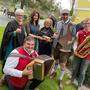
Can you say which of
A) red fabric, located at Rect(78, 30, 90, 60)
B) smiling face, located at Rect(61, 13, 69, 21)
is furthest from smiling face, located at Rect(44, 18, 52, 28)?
red fabric, located at Rect(78, 30, 90, 60)

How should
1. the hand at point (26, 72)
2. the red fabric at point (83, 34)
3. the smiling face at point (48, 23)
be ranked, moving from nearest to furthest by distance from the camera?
the hand at point (26, 72) → the smiling face at point (48, 23) → the red fabric at point (83, 34)

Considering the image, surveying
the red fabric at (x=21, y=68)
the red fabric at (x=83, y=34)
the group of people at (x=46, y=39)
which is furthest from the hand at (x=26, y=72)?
the red fabric at (x=83, y=34)

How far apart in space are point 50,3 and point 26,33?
31991 millimetres

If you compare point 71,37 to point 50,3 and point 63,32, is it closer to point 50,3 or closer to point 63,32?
point 63,32

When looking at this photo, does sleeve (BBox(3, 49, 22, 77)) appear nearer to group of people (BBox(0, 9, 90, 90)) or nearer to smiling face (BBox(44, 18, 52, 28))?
group of people (BBox(0, 9, 90, 90))

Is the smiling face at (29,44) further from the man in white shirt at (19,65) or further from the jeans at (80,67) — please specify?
the jeans at (80,67)

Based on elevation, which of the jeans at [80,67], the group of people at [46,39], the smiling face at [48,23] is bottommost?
the jeans at [80,67]

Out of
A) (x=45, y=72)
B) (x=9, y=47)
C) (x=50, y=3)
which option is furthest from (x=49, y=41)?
(x=50, y=3)

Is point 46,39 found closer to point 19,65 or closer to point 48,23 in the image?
point 48,23

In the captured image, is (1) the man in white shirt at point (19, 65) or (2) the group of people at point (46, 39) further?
(2) the group of people at point (46, 39)

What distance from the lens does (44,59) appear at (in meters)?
6.99

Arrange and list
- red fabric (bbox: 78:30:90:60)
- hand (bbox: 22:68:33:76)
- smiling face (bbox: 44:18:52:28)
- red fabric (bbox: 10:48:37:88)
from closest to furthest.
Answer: hand (bbox: 22:68:33:76) → red fabric (bbox: 10:48:37:88) → smiling face (bbox: 44:18:52:28) → red fabric (bbox: 78:30:90:60)

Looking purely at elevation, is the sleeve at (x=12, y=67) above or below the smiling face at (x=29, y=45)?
below

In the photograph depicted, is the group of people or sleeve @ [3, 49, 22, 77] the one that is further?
the group of people
